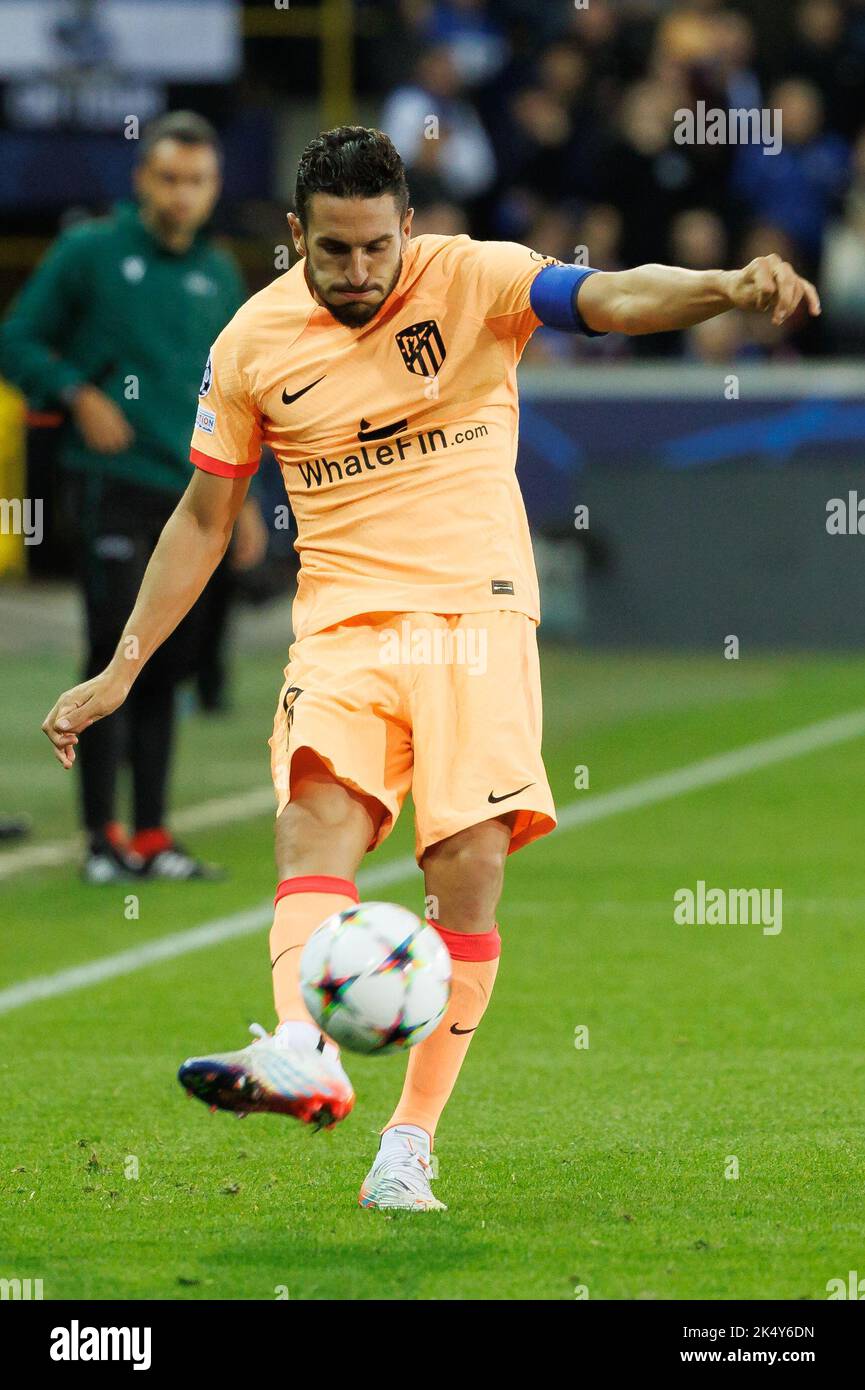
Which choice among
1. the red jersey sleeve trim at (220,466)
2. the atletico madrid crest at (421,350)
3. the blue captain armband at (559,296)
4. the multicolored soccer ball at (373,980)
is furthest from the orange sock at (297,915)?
the blue captain armband at (559,296)

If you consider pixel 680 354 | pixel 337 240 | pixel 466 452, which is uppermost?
pixel 680 354

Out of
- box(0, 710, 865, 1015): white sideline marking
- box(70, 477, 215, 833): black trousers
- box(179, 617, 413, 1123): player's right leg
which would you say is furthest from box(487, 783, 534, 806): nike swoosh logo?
box(70, 477, 215, 833): black trousers

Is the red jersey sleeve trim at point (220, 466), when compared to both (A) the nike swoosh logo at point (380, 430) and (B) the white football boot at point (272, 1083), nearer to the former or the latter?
(A) the nike swoosh logo at point (380, 430)

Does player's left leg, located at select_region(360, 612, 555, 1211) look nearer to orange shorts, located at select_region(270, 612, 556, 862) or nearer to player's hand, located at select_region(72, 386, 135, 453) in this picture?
orange shorts, located at select_region(270, 612, 556, 862)

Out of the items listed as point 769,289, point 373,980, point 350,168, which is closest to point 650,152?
point 350,168

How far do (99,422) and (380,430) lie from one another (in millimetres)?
3988

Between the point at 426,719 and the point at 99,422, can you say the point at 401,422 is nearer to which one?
the point at 426,719

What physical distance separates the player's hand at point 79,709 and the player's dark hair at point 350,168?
1.02 metres

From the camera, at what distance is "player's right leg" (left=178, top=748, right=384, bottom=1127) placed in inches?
173

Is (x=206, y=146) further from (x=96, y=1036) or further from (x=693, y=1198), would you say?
(x=693, y=1198)

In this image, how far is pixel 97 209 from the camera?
19.2 m

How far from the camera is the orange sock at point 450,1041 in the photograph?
495 cm
